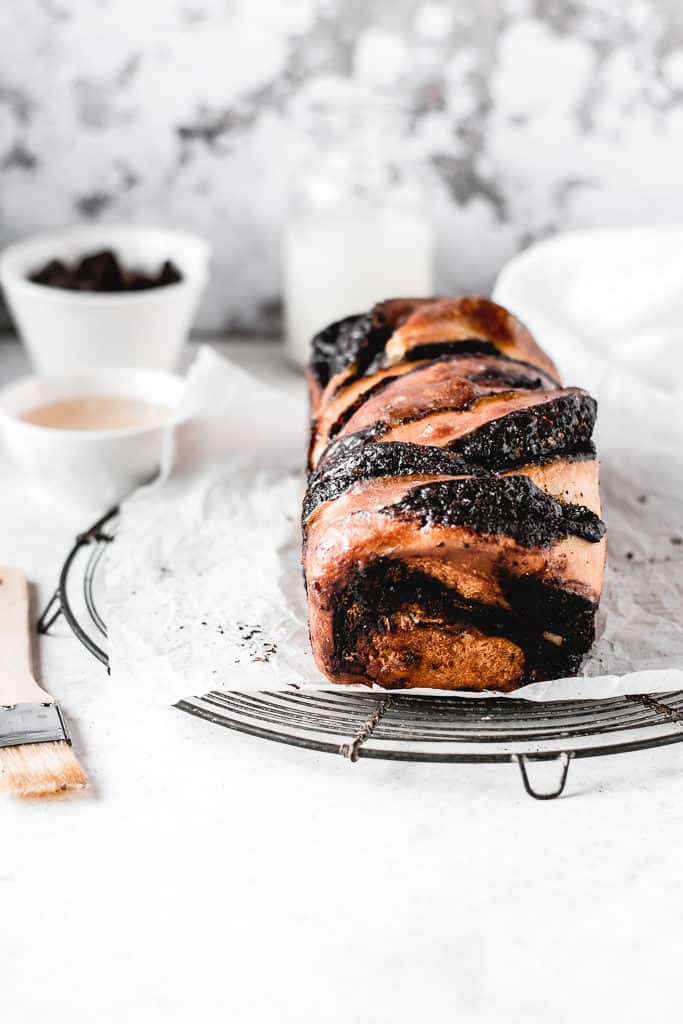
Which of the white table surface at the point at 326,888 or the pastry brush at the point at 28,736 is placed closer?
the white table surface at the point at 326,888

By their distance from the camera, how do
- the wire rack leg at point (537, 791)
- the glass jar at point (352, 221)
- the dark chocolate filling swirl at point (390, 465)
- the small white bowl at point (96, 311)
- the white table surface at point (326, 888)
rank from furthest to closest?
the glass jar at point (352, 221), the small white bowl at point (96, 311), the dark chocolate filling swirl at point (390, 465), the wire rack leg at point (537, 791), the white table surface at point (326, 888)

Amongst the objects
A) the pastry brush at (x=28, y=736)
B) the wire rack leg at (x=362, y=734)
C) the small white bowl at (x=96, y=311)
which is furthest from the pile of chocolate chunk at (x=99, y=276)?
the wire rack leg at (x=362, y=734)

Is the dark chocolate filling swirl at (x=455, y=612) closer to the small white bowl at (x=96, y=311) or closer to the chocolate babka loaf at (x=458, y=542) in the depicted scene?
the chocolate babka loaf at (x=458, y=542)

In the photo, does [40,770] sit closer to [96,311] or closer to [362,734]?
[362,734]

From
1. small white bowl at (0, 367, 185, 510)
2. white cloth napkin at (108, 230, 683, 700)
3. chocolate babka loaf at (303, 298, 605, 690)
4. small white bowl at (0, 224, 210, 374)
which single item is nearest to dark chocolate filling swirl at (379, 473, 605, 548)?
chocolate babka loaf at (303, 298, 605, 690)

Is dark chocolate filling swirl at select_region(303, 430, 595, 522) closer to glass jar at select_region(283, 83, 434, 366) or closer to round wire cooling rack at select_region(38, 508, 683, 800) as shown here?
round wire cooling rack at select_region(38, 508, 683, 800)

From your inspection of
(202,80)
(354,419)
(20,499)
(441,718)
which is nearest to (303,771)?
(441,718)

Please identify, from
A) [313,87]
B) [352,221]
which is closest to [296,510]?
[352,221]
